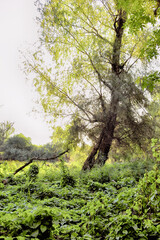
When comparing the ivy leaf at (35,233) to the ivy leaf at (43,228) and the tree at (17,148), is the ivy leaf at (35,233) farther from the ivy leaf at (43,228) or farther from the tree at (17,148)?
the tree at (17,148)

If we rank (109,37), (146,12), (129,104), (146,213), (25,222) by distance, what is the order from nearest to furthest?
(25,222)
(146,213)
(146,12)
(129,104)
(109,37)

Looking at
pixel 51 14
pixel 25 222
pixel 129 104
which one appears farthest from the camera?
pixel 51 14

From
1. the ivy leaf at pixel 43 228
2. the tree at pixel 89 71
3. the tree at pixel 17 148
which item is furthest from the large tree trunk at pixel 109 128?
the tree at pixel 17 148

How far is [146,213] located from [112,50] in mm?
7044

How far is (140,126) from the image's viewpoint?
816 cm

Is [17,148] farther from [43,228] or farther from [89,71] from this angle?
[43,228]

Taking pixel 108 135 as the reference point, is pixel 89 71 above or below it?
above

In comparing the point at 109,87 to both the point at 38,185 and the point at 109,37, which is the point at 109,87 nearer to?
the point at 109,37

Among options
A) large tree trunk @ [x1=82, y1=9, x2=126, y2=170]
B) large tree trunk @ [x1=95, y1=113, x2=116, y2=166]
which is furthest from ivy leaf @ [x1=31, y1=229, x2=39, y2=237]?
large tree trunk @ [x1=95, y1=113, x2=116, y2=166]

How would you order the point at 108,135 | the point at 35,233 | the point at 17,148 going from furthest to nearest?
1. the point at 17,148
2. the point at 108,135
3. the point at 35,233

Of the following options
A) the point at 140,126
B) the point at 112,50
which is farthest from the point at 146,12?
the point at 140,126

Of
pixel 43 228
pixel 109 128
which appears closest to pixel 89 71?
pixel 109 128

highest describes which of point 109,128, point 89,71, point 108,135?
point 89,71

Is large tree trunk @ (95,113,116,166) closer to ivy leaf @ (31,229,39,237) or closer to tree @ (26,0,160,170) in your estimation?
tree @ (26,0,160,170)
